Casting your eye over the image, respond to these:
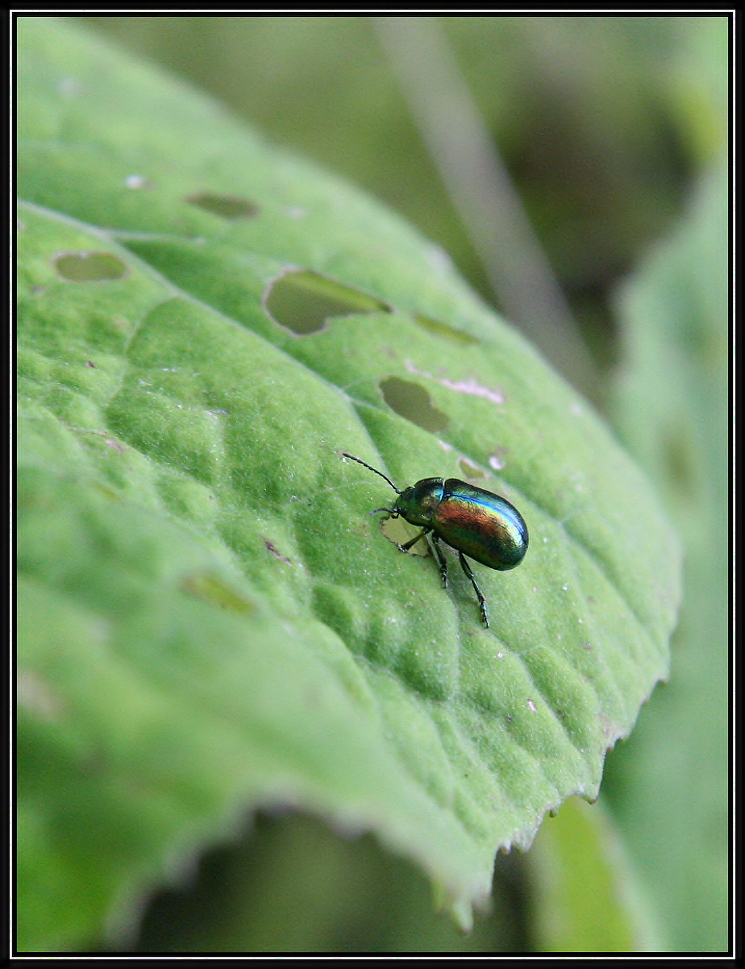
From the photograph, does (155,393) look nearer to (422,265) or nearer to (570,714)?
(570,714)

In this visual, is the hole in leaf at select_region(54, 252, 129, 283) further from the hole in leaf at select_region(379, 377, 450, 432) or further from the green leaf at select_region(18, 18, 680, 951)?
the hole in leaf at select_region(379, 377, 450, 432)

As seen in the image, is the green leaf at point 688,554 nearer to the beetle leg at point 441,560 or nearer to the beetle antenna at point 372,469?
the beetle leg at point 441,560

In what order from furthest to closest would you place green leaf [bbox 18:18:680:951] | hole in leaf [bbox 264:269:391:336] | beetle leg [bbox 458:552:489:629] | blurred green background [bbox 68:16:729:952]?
blurred green background [bbox 68:16:729:952] < hole in leaf [bbox 264:269:391:336] < beetle leg [bbox 458:552:489:629] < green leaf [bbox 18:18:680:951]

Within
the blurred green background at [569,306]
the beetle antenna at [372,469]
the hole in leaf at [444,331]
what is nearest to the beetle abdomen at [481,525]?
the beetle antenna at [372,469]

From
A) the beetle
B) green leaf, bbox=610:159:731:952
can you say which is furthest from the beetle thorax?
green leaf, bbox=610:159:731:952

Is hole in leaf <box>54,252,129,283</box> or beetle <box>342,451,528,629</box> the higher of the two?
hole in leaf <box>54,252,129,283</box>

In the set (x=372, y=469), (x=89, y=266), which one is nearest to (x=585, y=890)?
(x=372, y=469)
